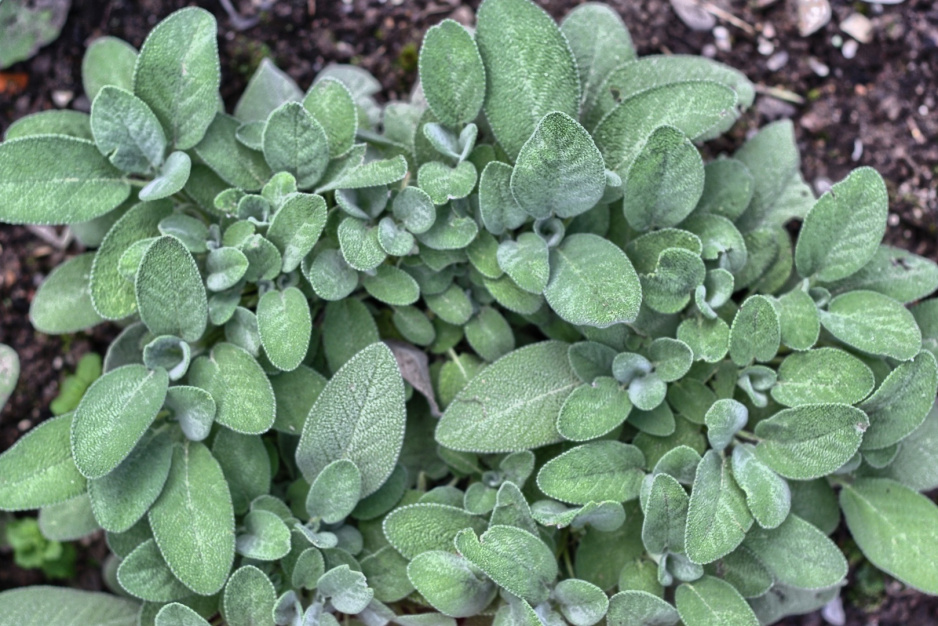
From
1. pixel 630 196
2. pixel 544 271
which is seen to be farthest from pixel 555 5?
pixel 544 271

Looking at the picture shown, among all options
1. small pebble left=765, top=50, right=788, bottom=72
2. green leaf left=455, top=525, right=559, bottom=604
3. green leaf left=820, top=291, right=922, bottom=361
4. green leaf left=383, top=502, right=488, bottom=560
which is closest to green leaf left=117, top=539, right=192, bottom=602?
green leaf left=383, top=502, right=488, bottom=560

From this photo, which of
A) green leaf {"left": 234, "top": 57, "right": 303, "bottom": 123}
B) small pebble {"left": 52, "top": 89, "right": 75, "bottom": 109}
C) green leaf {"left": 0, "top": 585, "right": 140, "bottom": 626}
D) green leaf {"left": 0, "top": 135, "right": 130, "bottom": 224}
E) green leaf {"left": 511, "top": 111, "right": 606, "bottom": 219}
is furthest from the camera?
small pebble {"left": 52, "top": 89, "right": 75, "bottom": 109}

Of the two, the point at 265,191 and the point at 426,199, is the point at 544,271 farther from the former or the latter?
the point at 265,191

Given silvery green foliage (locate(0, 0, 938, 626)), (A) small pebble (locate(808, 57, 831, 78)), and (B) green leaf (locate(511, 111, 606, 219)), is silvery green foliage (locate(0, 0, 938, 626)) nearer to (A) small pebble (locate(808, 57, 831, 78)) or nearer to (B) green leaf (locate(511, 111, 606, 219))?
(B) green leaf (locate(511, 111, 606, 219))

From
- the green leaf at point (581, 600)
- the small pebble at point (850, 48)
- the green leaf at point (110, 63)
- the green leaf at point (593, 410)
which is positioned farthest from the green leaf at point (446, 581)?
the small pebble at point (850, 48)

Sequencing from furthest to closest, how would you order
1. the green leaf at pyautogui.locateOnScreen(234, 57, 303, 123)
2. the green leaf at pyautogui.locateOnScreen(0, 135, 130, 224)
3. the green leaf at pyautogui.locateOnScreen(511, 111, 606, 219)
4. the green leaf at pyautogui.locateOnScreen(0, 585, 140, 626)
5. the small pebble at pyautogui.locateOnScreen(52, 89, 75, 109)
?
1. the small pebble at pyautogui.locateOnScreen(52, 89, 75, 109)
2. the green leaf at pyautogui.locateOnScreen(234, 57, 303, 123)
3. the green leaf at pyautogui.locateOnScreen(0, 585, 140, 626)
4. the green leaf at pyautogui.locateOnScreen(0, 135, 130, 224)
5. the green leaf at pyautogui.locateOnScreen(511, 111, 606, 219)

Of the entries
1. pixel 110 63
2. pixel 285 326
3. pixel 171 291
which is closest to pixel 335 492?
pixel 285 326

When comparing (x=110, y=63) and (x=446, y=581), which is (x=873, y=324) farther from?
(x=110, y=63)
